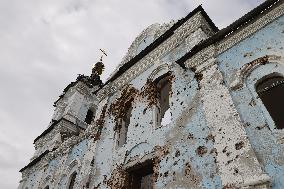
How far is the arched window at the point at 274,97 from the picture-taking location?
20.7 feet

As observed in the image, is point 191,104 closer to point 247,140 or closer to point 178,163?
point 178,163

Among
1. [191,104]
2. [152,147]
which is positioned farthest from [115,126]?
[191,104]

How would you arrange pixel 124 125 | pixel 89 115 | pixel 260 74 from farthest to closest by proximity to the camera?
pixel 89 115 < pixel 124 125 < pixel 260 74

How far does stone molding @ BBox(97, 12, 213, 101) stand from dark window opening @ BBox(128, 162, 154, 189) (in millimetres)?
3985

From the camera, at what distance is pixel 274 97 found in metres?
8.73

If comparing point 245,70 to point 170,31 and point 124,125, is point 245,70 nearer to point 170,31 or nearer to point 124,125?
point 170,31

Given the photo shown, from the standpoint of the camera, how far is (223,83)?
22.2 ft

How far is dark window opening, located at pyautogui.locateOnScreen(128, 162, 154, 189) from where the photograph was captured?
302 inches

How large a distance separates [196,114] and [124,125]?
3580 millimetres

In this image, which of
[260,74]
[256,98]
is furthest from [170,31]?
[256,98]

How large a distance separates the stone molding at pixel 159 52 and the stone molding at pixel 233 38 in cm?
164

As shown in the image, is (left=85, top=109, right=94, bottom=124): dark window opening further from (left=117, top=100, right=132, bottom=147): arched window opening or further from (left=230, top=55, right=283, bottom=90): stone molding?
(left=230, top=55, right=283, bottom=90): stone molding

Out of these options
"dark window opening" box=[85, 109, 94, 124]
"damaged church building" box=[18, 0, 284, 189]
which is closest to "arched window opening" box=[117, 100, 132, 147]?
"damaged church building" box=[18, 0, 284, 189]

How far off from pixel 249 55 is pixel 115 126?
202 inches
